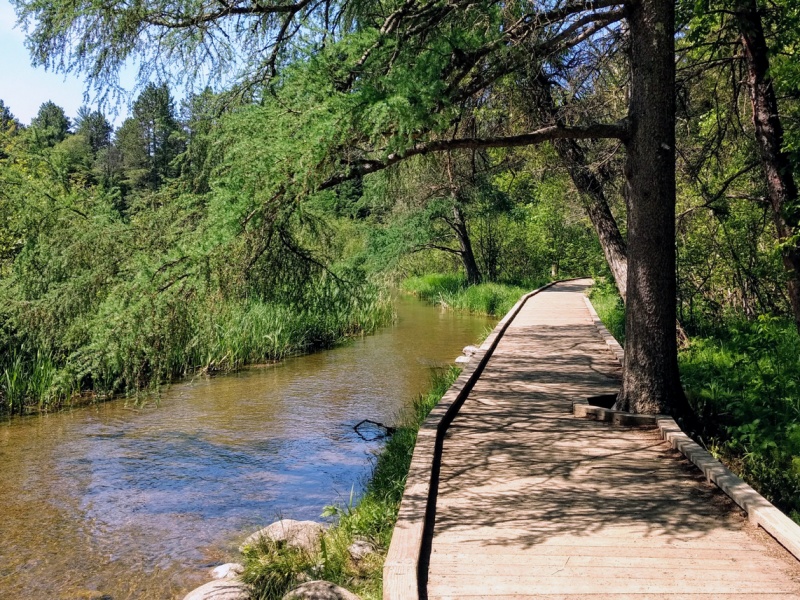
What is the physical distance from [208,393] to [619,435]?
7874 millimetres

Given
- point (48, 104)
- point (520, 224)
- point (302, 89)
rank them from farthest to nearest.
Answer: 1. point (48, 104)
2. point (520, 224)
3. point (302, 89)

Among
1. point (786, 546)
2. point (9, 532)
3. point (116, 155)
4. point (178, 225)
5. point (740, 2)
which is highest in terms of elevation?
point (116, 155)

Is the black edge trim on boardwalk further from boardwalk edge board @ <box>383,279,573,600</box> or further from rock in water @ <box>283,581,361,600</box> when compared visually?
rock in water @ <box>283,581,361,600</box>

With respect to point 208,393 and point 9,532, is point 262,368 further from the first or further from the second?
point 9,532

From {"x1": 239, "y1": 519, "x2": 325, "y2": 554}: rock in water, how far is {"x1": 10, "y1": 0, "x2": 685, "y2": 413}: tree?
2570 millimetres

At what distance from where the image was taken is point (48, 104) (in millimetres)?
80938

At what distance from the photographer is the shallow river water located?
625cm

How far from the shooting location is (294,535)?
6047mm

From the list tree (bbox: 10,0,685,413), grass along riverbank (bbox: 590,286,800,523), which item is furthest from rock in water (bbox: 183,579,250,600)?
grass along riverbank (bbox: 590,286,800,523)

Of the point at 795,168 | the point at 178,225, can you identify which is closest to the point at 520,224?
the point at 795,168

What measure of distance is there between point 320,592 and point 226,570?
1.80 m

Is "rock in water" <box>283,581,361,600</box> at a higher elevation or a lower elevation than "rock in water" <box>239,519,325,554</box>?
higher

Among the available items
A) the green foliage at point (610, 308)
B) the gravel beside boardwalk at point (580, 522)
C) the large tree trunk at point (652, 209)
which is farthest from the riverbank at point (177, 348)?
the green foliage at point (610, 308)

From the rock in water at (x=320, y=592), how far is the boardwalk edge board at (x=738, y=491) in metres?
2.44
